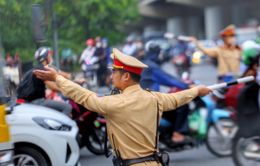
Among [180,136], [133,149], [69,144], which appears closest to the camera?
[133,149]

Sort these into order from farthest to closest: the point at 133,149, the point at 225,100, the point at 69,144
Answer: the point at 225,100
the point at 69,144
the point at 133,149

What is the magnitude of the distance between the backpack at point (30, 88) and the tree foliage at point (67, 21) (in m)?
2.91

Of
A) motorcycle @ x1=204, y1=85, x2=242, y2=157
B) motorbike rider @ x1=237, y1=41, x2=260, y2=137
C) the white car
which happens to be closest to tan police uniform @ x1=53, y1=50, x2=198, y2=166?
the white car

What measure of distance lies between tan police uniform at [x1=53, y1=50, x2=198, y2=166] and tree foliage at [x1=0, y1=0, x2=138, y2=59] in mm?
6788

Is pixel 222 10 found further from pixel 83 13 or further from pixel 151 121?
pixel 151 121

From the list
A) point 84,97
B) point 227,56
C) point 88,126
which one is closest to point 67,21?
point 227,56

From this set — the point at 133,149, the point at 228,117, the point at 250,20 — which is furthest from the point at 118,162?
the point at 250,20

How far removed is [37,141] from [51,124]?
1.47 feet

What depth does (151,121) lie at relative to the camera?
475cm

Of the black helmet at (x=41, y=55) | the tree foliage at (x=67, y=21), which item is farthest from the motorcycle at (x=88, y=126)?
the black helmet at (x=41, y=55)

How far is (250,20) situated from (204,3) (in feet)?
17.7

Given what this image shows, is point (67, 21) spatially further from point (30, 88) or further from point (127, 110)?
point (127, 110)

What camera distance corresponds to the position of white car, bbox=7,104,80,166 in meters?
7.71

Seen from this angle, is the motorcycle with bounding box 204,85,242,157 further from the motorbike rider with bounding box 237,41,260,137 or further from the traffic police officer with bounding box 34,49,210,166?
the traffic police officer with bounding box 34,49,210,166
